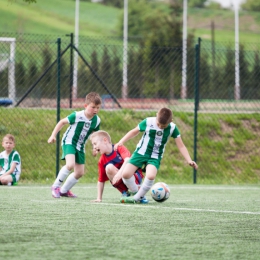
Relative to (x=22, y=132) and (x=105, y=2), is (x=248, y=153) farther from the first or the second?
(x=105, y=2)

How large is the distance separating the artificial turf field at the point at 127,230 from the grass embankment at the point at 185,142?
236 inches

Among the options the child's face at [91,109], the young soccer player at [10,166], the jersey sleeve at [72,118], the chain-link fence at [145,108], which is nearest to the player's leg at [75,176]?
the jersey sleeve at [72,118]

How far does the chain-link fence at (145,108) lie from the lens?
569 inches

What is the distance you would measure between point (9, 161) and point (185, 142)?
5.70 meters

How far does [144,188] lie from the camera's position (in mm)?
8352

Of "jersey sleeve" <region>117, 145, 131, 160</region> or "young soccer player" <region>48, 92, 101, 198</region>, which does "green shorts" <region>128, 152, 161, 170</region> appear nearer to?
"jersey sleeve" <region>117, 145, 131, 160</region>

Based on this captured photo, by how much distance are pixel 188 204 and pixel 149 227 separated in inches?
103

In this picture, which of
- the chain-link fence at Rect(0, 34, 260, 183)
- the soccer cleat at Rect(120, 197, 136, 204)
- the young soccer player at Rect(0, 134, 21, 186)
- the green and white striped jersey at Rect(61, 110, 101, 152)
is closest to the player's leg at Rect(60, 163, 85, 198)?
the green and white striped jersey at Rect(61, 110, 101, 152)

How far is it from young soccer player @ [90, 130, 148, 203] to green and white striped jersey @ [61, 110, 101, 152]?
2.63 ft

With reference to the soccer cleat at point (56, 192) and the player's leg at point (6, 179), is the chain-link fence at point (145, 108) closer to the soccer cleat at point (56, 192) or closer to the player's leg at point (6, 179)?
the player's leg at point (6, 179)

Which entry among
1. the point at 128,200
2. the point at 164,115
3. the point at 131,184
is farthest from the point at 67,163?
the point at 164,115

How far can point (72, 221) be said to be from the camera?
20.5ft

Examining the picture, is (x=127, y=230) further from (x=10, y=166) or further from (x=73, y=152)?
(x=10, y=166)

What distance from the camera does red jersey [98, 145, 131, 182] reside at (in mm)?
8680
